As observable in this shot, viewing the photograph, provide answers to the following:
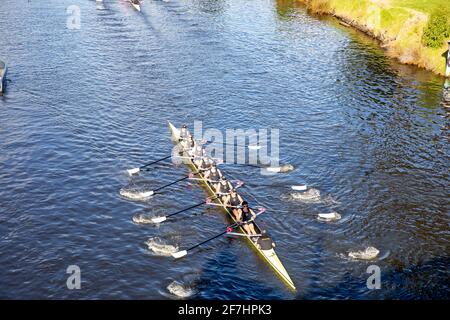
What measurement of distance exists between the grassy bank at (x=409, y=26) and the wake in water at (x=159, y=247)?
2180 inches

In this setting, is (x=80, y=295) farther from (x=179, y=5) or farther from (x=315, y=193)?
(x=179, y=5)

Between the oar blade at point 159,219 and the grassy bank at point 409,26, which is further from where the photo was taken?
the grassy bank at point 409,26

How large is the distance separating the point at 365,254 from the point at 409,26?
54.1 m

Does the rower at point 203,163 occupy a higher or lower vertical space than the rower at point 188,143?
lower

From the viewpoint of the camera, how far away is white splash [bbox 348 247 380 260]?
43000mm

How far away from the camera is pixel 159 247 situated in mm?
43656

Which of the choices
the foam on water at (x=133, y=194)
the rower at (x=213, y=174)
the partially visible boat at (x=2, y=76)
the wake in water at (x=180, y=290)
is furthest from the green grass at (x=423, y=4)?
the wake in water at (x=180, y=290)

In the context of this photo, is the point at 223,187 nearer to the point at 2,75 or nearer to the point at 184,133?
the point at 184,133

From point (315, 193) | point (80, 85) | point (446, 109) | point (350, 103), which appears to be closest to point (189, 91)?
point (80, 85)

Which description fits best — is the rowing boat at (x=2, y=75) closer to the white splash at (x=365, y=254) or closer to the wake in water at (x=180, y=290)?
the wake in water at (x=180, y=290)

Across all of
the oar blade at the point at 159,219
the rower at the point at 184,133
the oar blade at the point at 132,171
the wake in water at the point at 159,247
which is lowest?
the wake in water at the point at 159,247

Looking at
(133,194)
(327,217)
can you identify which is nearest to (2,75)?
(133,194)

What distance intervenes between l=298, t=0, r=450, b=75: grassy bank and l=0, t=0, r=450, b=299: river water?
2327mm

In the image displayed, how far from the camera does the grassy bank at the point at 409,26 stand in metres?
81.2
